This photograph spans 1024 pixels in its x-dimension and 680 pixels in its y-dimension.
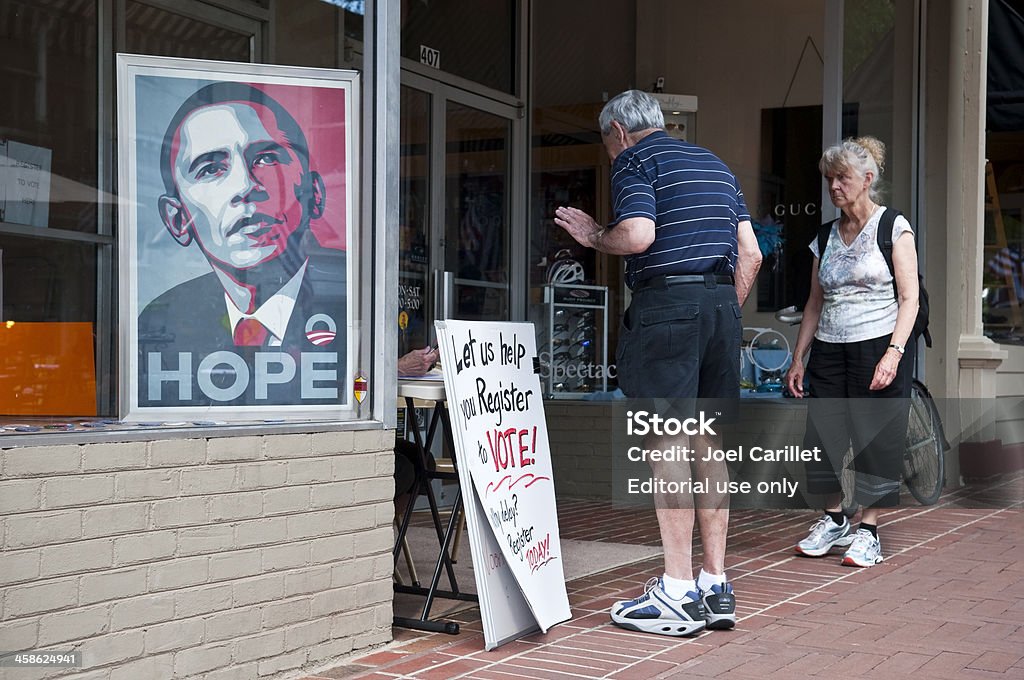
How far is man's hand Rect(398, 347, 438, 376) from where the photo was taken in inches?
171

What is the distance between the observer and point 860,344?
18.5 feet

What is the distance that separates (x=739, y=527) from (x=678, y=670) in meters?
3.13

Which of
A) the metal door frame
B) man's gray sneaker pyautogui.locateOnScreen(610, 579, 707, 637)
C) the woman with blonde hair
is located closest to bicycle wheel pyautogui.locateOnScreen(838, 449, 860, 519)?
the woman with blonde hair

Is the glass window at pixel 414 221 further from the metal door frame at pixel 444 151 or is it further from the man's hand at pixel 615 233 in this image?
the man's hand at pixel 615 233

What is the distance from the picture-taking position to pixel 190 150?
3.58m

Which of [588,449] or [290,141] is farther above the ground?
[290,141]

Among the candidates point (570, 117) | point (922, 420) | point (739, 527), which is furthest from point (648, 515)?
point (570, 117)

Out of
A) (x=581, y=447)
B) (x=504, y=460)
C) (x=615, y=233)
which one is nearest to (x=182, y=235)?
(x=504, y=460)

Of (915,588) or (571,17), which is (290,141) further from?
(571,17)

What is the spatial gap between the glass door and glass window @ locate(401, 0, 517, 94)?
0.47 feet

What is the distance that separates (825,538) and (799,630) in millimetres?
1609

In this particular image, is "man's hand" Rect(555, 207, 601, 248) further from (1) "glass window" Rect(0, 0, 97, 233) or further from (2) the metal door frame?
(2) the metal door frame

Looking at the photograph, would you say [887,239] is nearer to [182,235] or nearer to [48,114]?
[182,235]

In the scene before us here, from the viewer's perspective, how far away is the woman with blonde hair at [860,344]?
18.2ft
